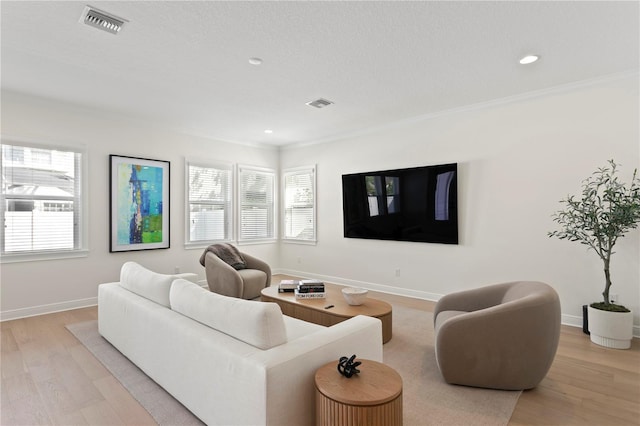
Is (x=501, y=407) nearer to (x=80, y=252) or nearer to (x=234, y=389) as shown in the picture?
(x=234, y=389)

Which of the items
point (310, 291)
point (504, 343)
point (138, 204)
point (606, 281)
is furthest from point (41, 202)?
point (606, 281)

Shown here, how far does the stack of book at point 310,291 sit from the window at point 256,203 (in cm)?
294

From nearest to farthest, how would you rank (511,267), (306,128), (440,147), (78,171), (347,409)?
1. (347,409)
2. (511,267)
3. (78,171)
4. (440,147)
5. (306,128)

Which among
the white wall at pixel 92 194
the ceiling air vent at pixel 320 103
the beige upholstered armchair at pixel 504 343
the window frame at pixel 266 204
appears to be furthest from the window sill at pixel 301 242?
the beige upholstered armchair at pixel 504 343

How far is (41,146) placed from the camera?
4180 millimetres

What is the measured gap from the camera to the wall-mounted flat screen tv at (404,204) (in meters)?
4.63

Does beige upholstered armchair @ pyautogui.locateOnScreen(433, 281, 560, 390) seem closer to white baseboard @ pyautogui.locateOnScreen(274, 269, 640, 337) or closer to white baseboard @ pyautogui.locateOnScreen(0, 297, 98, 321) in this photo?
white baseboard @ pyautogui.locateOnScreen(274, 269, 640, 337)

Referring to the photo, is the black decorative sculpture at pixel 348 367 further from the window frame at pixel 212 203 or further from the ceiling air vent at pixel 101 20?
the window frame at pixel 212 203

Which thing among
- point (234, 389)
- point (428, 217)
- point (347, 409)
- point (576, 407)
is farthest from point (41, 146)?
point (576, 407)

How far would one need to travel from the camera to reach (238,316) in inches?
73.7

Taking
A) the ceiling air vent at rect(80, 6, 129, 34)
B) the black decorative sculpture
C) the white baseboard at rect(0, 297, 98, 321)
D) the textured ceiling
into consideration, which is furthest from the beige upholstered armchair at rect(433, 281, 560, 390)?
the white baseboard at rect(0, 297, 98, 321)

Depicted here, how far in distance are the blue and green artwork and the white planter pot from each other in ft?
18.3

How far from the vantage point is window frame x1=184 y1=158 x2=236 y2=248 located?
560 cm

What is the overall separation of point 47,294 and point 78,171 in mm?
1615
